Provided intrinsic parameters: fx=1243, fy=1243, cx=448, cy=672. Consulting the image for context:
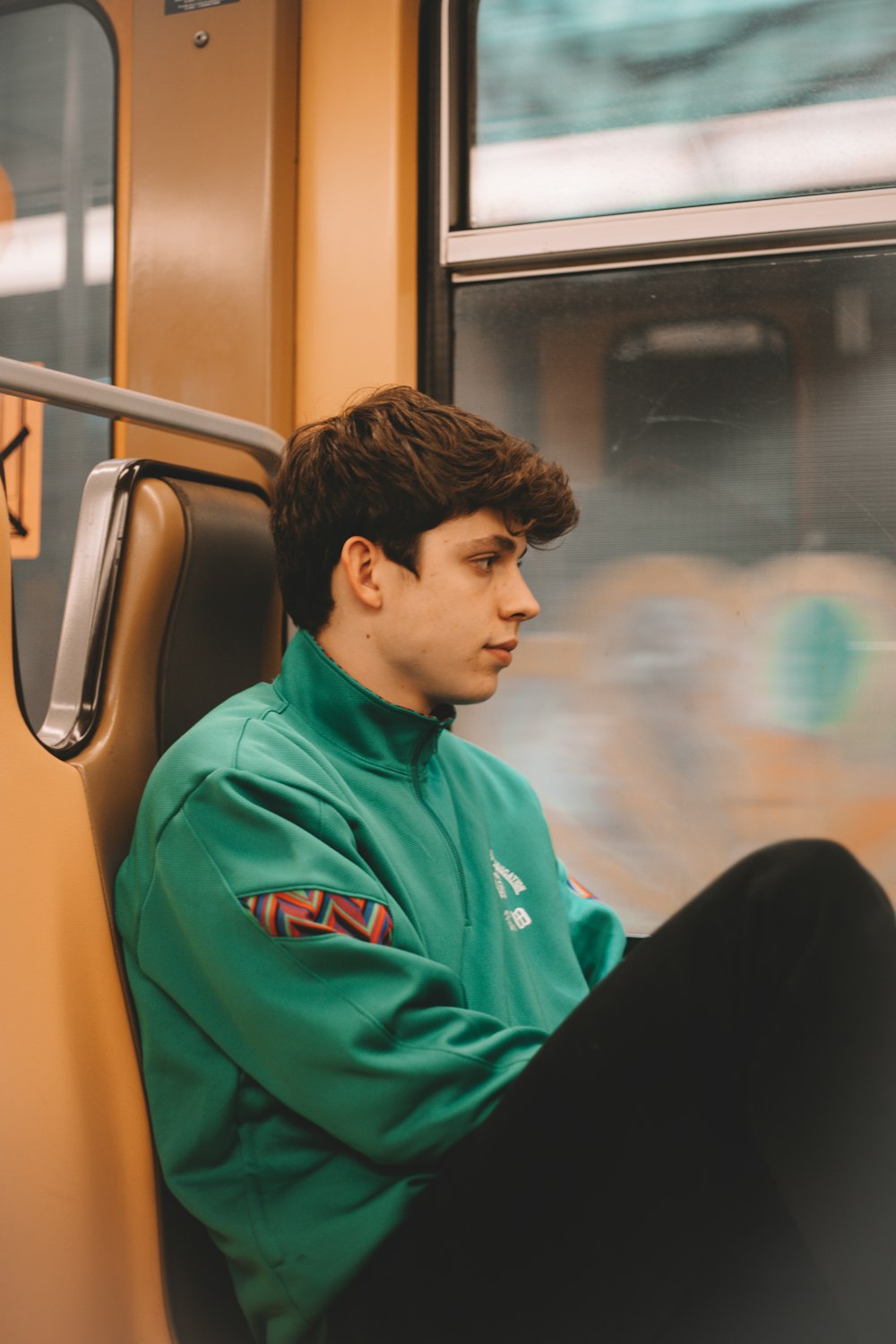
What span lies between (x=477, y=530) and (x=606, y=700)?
27.7 inches

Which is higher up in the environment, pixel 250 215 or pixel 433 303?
pixel 250 215

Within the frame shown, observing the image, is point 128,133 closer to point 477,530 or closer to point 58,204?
point 58,204

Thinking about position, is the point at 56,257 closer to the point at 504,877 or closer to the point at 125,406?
the point at 125,406

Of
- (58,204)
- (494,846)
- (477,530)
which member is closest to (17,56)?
(58,204)

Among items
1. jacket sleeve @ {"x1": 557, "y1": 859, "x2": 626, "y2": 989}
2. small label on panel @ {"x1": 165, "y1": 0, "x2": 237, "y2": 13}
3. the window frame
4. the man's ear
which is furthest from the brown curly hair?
small label on panel @ {"x1": 165, "y1": 0, "x2": 237, "y2": 13}

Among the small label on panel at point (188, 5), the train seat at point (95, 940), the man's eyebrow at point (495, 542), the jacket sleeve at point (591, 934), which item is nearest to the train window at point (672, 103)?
the small label on panel at point (188, 5)

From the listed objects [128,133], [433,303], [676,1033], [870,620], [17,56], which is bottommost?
[676,1033]

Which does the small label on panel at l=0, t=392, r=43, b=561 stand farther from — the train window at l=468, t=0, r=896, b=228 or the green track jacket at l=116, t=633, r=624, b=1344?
the green track jacket at l=116, t=633, r=624, b=1344

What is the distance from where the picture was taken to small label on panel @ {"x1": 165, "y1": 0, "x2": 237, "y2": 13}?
2170mm

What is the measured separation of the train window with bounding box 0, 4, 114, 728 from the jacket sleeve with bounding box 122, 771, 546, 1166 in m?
1.20

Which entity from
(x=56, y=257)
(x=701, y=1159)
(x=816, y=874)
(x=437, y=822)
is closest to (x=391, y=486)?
(x=437, y=822)

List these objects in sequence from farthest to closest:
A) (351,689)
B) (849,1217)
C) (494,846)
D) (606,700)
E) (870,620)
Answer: (606,700) < (870,620) < (494,846) < (351,689) < (849,1217)

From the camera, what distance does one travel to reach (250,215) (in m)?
2.12

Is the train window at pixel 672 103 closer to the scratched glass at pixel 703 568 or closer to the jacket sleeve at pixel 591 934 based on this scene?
the scratched glass at pixel 703 568
